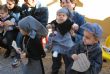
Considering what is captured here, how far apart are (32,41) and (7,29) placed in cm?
167

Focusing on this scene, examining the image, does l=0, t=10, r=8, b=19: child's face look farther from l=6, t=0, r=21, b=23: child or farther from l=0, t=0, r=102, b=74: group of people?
l=6, t=0, r=21, b=23: child

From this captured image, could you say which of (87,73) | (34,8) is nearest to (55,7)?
(34,8)

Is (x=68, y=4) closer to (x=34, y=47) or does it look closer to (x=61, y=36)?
(x=61, y=36)

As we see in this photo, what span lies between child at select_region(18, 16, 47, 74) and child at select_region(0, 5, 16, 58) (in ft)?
4.84

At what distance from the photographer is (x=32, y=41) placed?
171 inches

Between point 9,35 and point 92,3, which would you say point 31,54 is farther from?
point 92,3

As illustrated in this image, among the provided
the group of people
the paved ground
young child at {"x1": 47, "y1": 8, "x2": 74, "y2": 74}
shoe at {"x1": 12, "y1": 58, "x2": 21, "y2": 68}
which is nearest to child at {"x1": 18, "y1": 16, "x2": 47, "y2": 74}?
the group of people

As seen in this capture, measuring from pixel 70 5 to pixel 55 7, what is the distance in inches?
104

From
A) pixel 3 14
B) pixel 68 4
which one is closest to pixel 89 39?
pixel 68 4

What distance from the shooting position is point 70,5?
5047 mm

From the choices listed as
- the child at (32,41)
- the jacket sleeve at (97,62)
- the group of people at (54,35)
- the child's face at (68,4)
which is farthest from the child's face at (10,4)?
the jacket sleeve at (97,62)

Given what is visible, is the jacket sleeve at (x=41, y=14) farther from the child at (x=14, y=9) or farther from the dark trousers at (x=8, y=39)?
the dark trousers at (x=8, y=39)

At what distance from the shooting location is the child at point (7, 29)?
5.78 metres

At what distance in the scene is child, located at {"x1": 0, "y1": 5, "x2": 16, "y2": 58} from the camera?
19.0 ft
